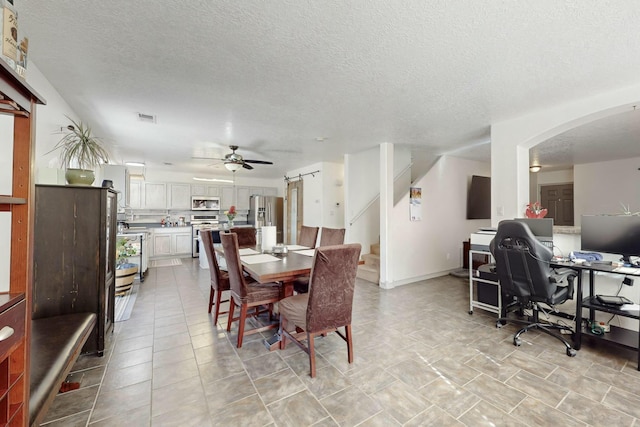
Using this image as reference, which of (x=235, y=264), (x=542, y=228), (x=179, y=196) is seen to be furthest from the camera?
(x=179, y=196)

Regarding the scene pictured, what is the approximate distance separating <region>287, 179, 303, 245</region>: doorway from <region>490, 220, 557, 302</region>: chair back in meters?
5.11

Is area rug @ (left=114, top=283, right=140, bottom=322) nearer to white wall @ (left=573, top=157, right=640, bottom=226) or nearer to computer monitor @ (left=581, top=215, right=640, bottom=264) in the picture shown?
computer monitor @ (left=581, top=215, right=640, bottom=264)

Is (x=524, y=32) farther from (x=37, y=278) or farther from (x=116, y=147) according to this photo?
(x=116, y=147)

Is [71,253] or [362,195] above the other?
[362,195]

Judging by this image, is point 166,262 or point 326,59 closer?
point 326,59

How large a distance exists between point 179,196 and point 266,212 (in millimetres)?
2501

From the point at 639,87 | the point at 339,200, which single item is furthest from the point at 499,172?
the point at 339,200

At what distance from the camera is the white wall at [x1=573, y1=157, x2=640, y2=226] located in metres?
5.54

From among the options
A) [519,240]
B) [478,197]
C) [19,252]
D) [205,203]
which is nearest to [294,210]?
[205,203]

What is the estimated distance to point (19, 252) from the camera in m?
0.93

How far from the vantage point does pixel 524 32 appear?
172 cm

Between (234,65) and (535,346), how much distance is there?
3.69 metres

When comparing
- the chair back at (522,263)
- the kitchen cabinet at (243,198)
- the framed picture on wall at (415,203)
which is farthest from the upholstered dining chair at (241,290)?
the kitchen cabinet at (243,198)

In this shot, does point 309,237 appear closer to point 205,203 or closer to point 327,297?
point 327,297
